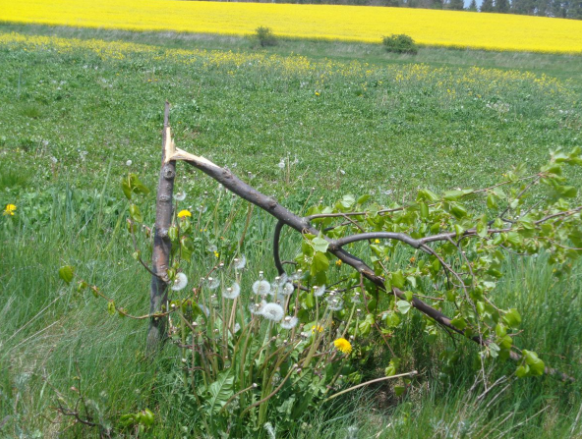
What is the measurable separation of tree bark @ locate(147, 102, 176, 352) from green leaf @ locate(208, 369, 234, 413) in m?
0.32

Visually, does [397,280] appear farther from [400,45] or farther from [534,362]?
[400,45]

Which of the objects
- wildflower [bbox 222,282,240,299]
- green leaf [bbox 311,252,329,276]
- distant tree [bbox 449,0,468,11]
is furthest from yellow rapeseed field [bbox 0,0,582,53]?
green leaf [bbox 311,252,329,276]

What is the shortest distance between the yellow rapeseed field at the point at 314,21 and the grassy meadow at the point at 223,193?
28.4 ft

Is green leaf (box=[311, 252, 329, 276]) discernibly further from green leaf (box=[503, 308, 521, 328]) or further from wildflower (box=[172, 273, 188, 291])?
green leaf (box=[503, 308, 521, 328])

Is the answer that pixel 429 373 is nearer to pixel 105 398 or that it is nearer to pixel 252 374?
pixel 252 374

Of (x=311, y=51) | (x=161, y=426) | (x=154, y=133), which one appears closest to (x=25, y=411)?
(x=161, y=426)

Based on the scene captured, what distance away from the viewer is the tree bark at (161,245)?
1.93 meters

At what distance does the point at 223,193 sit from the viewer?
343 centimetres

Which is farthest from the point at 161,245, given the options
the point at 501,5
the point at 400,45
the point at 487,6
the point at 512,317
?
the point at 501,5

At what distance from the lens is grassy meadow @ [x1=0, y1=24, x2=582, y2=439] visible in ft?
6.10

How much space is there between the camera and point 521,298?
2428 millimetres

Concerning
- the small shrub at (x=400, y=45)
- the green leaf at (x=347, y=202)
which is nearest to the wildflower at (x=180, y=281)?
the green leaf at (x=347, y=202)

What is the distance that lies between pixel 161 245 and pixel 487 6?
63.6 m

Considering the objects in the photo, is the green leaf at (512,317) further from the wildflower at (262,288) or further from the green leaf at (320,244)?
the wildflower at (262,288)
